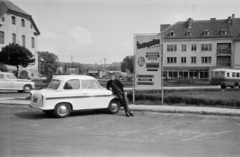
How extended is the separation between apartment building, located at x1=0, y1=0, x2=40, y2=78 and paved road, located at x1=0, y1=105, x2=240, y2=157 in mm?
43743

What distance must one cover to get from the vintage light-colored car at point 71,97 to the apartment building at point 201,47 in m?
52.8

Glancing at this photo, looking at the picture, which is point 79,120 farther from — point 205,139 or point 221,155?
point 221,155

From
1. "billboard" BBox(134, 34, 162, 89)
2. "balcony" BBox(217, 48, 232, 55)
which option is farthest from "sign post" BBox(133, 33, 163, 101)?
"balcony" BBox(217, 48, 232, 55)

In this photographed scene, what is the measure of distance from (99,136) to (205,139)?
2.96 metres

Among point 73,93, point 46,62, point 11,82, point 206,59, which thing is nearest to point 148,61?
point 73,93

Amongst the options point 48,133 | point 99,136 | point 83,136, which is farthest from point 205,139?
point 48,133

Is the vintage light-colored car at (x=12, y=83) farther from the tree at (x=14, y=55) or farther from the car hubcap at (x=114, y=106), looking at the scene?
the tree at (x=14, y=55)

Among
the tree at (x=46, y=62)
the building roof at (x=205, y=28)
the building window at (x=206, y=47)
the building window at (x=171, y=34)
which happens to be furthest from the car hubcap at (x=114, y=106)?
the tree at (x=46, y=62)

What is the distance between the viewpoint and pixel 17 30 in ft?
171

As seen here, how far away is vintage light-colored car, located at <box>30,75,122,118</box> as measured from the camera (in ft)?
31.9

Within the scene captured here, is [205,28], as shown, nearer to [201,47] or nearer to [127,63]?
[201,47]

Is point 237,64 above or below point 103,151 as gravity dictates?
above

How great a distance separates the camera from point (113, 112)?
36.9ft

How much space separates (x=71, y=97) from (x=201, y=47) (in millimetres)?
56103
